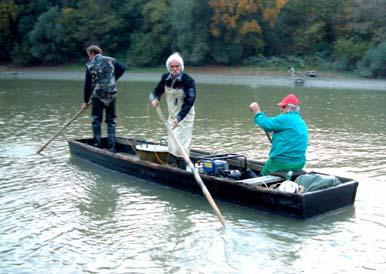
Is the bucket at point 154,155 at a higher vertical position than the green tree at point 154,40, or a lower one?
lower

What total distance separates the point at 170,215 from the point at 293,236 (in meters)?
1.67

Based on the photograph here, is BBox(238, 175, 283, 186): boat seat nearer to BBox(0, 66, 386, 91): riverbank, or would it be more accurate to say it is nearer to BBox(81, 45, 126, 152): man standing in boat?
BBox(81, 45, 126, 152): man standing in boat

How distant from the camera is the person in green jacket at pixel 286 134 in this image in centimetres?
770

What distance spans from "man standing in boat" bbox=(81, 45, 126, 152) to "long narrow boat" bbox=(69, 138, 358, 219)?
64cm

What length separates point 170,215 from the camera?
7.60 m

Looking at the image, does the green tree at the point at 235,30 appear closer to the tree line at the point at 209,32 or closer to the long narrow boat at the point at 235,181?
the tree line at the point at 209,32

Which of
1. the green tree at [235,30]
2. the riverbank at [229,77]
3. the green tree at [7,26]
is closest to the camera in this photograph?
the riverbank at [229,77]

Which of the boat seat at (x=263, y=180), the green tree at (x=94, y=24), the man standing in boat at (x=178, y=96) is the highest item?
the green tree at (x=94, y=24)

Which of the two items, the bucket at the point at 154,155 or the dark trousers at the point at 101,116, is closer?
the bucket at the point at 154,155

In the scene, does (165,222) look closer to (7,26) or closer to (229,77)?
(229,77)

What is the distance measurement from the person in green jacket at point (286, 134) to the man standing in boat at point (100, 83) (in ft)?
10.5

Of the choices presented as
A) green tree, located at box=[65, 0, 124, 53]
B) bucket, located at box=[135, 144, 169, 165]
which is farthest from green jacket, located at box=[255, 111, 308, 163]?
green tree, located at box=[65, 0, 124, 53]

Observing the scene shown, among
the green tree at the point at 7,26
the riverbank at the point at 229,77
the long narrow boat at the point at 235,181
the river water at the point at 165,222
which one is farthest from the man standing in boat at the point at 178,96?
the green tree at the point at 7,26

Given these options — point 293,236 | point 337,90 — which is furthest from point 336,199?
point 337,90
